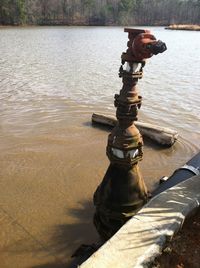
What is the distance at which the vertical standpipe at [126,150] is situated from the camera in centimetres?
280

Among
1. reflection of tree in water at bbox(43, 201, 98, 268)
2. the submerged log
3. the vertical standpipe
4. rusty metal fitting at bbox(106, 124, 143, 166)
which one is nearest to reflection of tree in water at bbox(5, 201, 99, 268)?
reflection of tree in water at bbox(43, 201, 98, 268)

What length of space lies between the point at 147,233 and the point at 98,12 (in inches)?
3124

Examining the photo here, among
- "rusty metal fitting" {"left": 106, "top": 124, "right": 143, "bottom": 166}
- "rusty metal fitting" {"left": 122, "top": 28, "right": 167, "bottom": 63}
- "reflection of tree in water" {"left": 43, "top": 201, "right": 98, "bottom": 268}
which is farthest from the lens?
"reflection of tree in water" {"left": 43, "top": 201, "right": 98, "bottom": 268}

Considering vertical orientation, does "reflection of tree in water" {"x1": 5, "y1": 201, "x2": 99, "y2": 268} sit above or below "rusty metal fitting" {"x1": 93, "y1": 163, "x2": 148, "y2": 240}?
below

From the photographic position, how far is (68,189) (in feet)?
16.8

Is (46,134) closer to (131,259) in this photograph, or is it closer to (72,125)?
(72,125)

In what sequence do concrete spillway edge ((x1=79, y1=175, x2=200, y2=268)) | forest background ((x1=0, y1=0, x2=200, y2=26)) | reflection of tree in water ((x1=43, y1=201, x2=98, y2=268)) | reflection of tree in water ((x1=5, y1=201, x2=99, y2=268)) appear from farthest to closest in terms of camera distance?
1. forest background ((x1=0, y1=0, x2=200, y2=26))
2. reflection of tree in water ((x1=43, y1=201, x2=98, y2=268))
3. reflection of tree in water ((x1=5, y1=201, x2=99, y2=268))
4. concrete spillway edge ((x1=79, y1=175, x2=200, y2=268))

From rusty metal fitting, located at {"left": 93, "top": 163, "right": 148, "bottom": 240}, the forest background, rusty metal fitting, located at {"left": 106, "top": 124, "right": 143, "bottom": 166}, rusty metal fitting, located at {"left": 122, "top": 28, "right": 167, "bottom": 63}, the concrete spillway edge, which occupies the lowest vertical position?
the forest background

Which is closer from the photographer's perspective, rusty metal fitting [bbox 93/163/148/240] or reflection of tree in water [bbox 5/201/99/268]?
rusty metal fitting [bbox 93/163/148/240]

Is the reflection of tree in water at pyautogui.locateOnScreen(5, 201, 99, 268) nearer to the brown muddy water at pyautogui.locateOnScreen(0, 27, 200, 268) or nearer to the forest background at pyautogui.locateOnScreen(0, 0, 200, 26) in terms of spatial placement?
the brown muddy water at pyautogui.locateOnScreen(0, 27, 200, 268)

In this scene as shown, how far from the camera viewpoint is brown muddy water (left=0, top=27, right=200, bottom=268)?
4090 mm

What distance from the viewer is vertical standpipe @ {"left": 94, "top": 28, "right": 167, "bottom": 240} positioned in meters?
2.80

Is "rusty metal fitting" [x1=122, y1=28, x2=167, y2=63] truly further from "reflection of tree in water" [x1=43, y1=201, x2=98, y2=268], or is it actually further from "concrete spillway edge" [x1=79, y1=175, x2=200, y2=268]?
"reflection of tree in water" [x1=43, y1=201, x2=98, y2=268]

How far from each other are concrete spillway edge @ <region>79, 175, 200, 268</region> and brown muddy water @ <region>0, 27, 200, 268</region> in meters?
1.48
